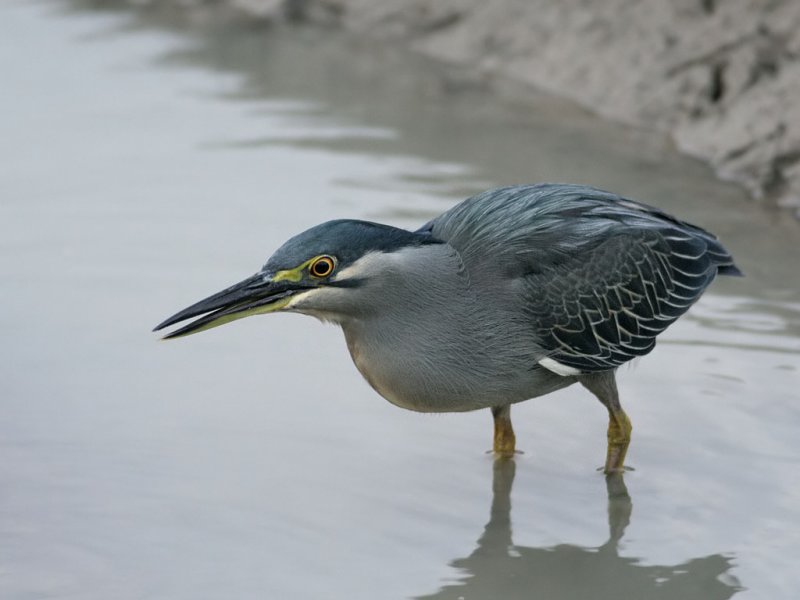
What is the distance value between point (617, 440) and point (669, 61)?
4.20 metres

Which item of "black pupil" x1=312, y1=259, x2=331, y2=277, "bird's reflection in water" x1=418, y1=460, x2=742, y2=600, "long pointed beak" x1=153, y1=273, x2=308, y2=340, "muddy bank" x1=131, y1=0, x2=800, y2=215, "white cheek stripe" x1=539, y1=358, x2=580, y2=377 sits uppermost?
"muddy bank" x1=131, y1=0, x2=800, y2=215

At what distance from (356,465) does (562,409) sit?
1.05 metres

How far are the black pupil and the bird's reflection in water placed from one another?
3.62 ft

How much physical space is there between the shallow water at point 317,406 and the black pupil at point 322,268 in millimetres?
956

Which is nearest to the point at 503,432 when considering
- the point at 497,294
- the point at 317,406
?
the point at 497,294

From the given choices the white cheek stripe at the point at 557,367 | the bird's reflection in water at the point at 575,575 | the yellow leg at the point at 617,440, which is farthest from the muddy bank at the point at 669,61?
the bird's reflection in water at the point at 575,575

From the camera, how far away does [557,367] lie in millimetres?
5266

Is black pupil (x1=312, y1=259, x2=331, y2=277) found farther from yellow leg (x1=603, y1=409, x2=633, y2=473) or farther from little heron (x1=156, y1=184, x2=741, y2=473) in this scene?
yellow leg (x1=603, y1=409, x2=633, y2=473)

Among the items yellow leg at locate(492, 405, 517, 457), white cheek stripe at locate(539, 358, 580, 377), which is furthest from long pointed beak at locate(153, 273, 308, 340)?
yellow leg at locate(492, 405, 517, 457)

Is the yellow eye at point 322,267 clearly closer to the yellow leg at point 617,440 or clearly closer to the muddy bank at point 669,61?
the yellow leg at point 617,440

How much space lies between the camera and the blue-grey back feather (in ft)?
17.5

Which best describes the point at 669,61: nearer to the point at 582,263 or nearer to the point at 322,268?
the point at 582,263

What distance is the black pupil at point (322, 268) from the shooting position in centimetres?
477

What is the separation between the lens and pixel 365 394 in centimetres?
618
